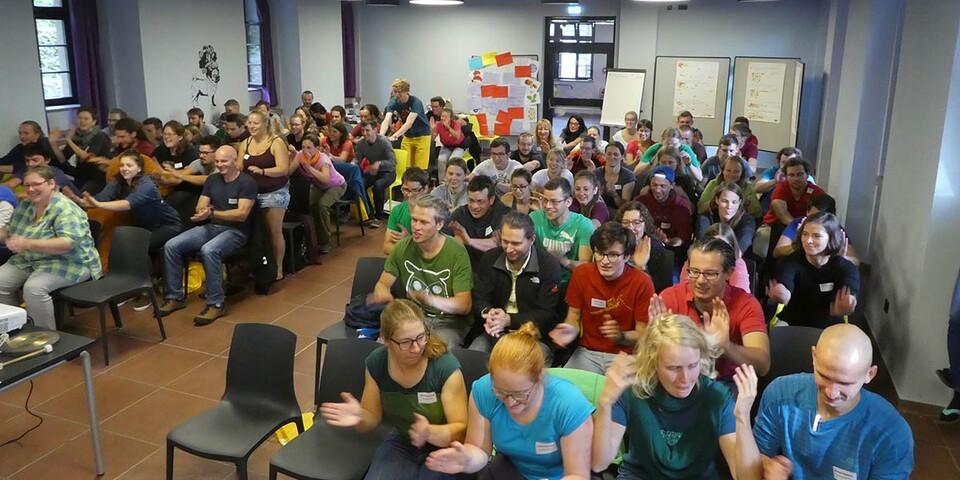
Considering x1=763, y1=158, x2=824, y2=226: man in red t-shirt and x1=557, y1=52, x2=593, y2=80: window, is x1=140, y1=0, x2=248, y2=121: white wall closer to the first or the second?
x1=557, y1=52, x2=593, y2=80: window

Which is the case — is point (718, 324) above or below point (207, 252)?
above

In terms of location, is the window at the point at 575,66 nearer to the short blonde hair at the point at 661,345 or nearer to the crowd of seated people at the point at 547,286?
the crowd of seated people at the point at 547,286

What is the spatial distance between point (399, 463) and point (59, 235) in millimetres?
3322

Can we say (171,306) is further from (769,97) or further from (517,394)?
(769,97)

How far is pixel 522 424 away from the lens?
8.55 feet

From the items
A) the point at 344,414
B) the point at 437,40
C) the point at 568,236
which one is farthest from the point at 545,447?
the point at 437,40

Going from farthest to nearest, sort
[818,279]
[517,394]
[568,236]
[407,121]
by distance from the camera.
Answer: [407,121]
[568,236]
[818,279]
[517,394]

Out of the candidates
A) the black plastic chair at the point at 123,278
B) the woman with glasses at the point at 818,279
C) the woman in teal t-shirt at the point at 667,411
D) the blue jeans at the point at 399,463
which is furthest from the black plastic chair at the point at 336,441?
the black plastic chair at the point at 123,278

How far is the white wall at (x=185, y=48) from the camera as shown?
30.4 ft

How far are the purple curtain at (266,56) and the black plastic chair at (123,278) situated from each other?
7.33 meters

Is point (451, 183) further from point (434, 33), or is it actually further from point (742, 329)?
point (434, 33)

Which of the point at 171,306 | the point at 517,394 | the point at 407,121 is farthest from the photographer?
the point at 407,121

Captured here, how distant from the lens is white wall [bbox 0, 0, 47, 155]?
26.1 feet

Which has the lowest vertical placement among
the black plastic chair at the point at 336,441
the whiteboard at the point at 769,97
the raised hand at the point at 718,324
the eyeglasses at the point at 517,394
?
the black plastic chair at the point at 336,441
